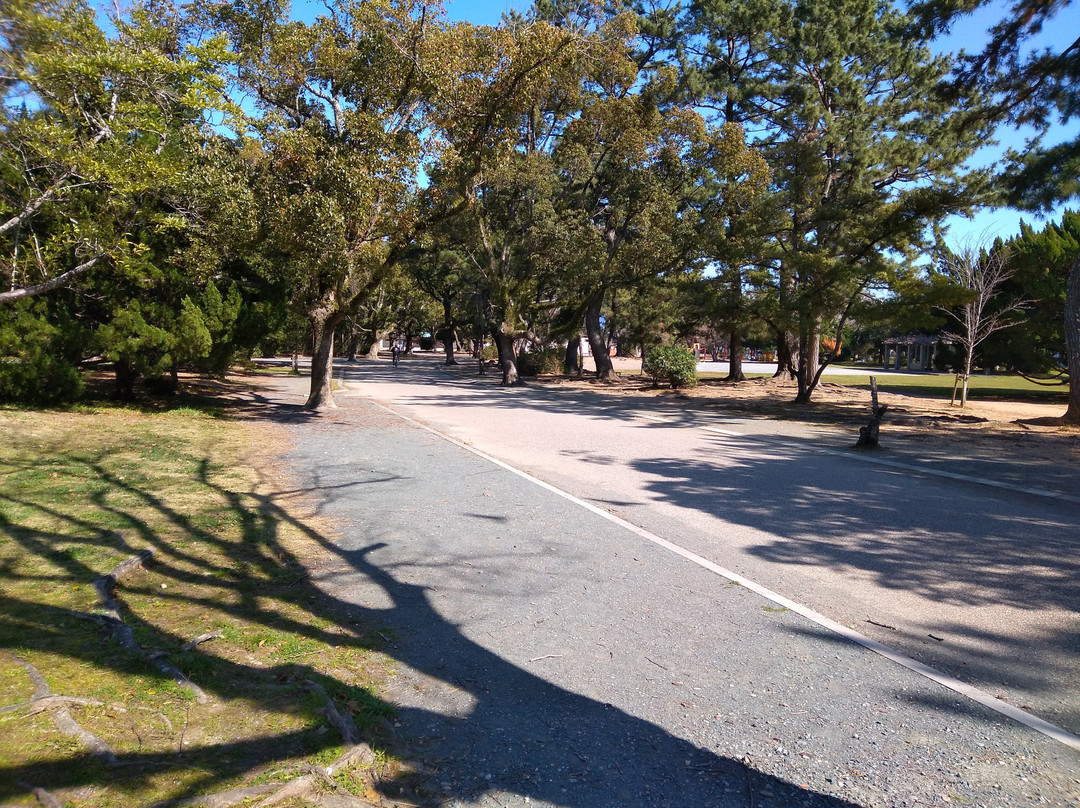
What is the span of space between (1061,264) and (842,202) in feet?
42.0

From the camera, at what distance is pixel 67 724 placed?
2893 millimetres

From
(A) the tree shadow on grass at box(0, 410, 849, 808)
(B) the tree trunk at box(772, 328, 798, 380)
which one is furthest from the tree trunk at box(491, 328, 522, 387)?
(A) the tree shadow on grass at box(0, 410, 849, 808)

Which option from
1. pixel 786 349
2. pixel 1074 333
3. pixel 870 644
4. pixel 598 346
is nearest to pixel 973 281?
pixel 786 349

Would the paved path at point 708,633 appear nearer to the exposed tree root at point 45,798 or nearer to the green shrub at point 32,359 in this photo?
the exposed tree root at point 45,798

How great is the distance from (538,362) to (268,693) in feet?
110

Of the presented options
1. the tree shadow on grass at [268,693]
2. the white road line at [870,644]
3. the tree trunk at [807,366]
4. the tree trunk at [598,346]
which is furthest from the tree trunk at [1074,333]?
the tree trunk at [598,346]

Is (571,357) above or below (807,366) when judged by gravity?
above

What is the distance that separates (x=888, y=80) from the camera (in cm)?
2430

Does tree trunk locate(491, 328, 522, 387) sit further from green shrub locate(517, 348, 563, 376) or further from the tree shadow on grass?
the tree shadow on grass

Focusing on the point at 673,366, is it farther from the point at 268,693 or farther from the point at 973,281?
the point at 268,693

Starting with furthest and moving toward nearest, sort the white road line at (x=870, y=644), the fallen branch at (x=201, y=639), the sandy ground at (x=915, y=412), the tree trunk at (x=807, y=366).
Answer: the tree trunk at (x=807, y=366), the sandy ground at (x=915, y=412), the fallen branch at (x=201, y=639), the white road line at (x=870, y=644)

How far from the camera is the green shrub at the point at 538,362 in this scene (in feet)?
120

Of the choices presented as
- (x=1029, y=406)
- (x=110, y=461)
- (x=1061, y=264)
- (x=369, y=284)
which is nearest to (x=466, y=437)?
(x=369, y=284)

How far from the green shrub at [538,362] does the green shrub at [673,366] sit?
33.5 ft
